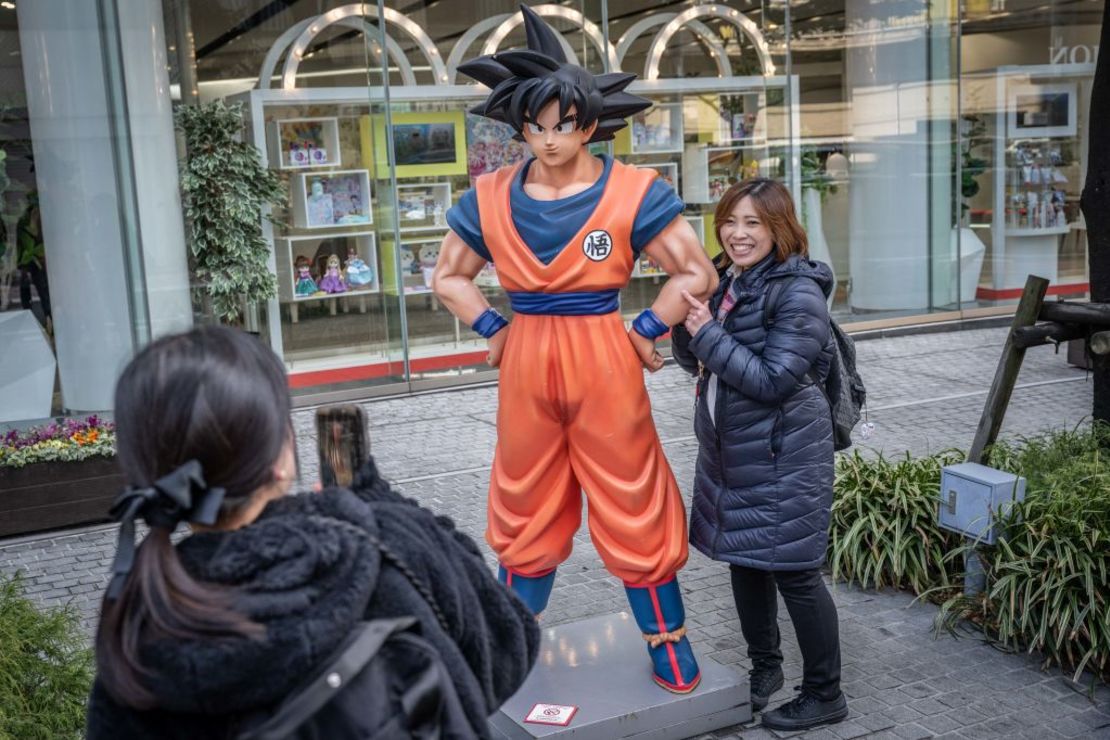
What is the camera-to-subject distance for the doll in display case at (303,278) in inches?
413

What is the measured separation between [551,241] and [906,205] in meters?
9.72

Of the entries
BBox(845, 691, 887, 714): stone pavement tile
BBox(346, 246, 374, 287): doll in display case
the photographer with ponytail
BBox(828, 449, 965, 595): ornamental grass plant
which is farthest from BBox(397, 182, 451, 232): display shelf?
the photographer with ponytail

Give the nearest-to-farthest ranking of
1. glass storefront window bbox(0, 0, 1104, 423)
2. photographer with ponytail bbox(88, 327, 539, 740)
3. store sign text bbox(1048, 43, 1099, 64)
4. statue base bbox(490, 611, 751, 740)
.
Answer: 1. photographer with ponytail bbox(88, 327, 539, 740)
2. statue base bbox(490, 611, 751, 740)
3. glass storefront window bbox(0, 0, 1104, 423)
4. store sign text bbox(1048, 43, 1099, 64)

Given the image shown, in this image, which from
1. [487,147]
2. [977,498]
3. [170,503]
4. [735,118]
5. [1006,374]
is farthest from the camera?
[735,118]

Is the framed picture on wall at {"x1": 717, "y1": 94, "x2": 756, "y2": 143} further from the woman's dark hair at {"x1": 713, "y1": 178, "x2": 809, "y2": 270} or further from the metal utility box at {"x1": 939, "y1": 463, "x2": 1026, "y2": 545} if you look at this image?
the woman's dark hair at {"x1": 713, "y1": 178, "x2": 809, "y2": 270}

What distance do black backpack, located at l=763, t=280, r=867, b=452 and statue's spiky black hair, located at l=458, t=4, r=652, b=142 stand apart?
2.67ft

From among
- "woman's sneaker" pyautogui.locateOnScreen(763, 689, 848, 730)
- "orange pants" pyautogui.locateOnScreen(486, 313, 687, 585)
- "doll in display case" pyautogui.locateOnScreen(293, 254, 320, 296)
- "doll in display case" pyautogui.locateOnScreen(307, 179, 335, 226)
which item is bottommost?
"woman's sneaker" pyautogui.locateOnScreen(763, 689, 848, 730)

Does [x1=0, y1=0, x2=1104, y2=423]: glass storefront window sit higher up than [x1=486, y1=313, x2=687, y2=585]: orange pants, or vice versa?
[x1=0, y1=0, x2=1104, y2=423]: glass storefront window

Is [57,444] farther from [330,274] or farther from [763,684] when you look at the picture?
[763,684]

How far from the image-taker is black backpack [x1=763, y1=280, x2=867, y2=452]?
403cm

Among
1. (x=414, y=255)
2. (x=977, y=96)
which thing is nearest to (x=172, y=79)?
(x=414, y=255)

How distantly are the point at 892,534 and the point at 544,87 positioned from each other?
269 centimetres

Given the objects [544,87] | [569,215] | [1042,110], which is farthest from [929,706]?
[1042,110]

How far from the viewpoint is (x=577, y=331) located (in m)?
4.04
